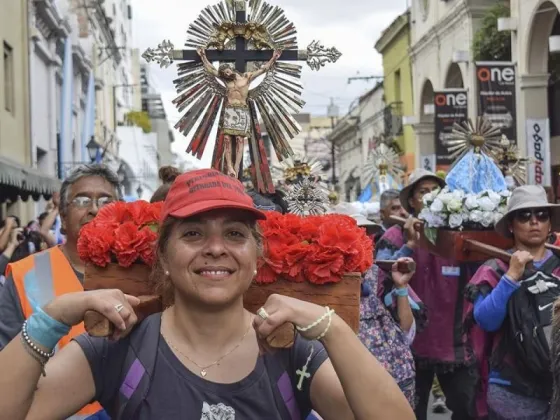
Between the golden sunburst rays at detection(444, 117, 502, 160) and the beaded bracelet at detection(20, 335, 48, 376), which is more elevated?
the golden sunburst rays at detection(444, 117, 502, 160)

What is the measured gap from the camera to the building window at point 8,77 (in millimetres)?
20109

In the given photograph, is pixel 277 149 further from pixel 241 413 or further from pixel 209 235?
pixel 241 413

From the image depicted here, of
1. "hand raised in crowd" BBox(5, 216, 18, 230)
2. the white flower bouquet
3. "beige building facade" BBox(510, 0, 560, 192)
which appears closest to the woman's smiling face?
the white flower bouquet

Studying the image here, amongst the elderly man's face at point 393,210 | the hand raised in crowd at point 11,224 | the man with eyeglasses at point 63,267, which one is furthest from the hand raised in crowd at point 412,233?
the hand raised in crowd at point 11,224

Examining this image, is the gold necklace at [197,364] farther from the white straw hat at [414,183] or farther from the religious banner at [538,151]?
the religious banner at [538,151]

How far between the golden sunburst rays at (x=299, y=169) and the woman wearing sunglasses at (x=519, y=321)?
9.56 feet

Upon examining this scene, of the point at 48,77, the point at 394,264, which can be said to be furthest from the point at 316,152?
the point at 394,264

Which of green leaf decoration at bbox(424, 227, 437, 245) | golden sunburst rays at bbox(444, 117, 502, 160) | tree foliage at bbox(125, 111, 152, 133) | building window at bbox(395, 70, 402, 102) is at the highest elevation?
tree foliage at bbox(125, 111, 152, 133)

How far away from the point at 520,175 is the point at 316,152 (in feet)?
152

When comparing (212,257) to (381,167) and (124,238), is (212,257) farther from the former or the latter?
(381,167)

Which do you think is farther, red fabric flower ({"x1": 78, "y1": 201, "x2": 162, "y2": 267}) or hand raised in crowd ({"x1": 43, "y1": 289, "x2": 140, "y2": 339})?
red fabric flower ({"x1": 78, "y1": 201, "x2": 162, "y2": 267})

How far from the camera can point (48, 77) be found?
2597 centimetres

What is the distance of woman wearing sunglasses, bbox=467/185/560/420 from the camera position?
465cm

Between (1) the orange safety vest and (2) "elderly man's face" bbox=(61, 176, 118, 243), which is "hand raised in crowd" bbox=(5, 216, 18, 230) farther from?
(1) the orange safety vest
